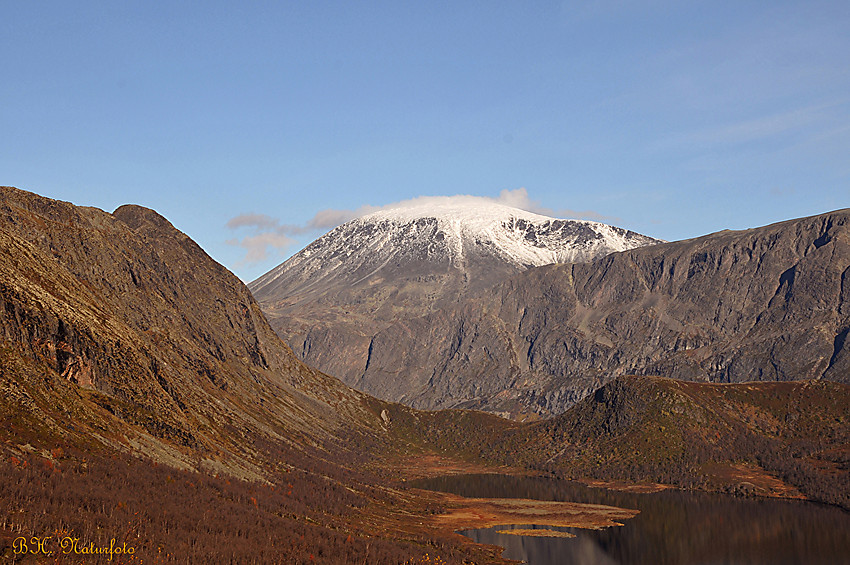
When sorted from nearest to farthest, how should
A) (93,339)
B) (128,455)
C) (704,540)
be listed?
(128,455) < (93,339) < (704,540)

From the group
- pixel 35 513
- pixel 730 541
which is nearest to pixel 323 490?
pixel 730 541

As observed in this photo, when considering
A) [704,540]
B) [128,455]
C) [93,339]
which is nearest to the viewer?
[128,455]

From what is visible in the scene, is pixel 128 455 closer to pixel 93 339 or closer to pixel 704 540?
pixel 93 339

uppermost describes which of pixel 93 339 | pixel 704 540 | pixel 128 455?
pixel 93 339

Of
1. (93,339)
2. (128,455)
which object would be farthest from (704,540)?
(93,339)

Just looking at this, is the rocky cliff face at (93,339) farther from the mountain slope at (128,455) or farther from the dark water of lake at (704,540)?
the dark water of lake at (704,540)

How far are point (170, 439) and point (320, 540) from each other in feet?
141

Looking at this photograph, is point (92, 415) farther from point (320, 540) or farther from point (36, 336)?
point (320, 540)

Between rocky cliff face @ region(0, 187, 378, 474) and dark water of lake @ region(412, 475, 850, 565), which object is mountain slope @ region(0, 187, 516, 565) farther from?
dark water of lake @ region(412, 475, 850, 565)

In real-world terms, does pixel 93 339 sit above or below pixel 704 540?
above

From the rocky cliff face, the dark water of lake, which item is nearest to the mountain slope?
the rocky cliff face

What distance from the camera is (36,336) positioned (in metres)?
115

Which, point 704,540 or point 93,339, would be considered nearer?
Answer: point 93,339

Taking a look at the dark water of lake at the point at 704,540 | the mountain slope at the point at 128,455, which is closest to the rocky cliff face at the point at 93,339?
the mountain slope at the point at 128,455
